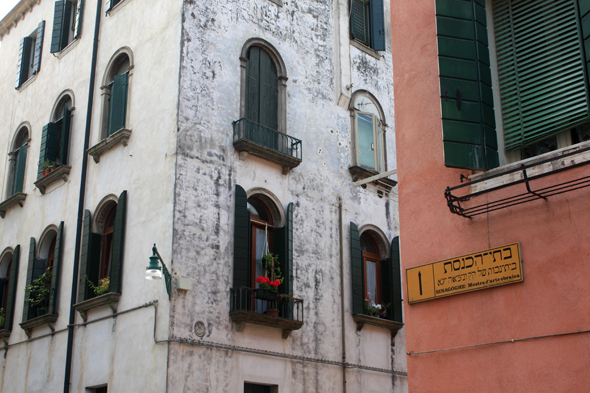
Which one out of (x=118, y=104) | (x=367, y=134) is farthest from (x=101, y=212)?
(x=367, y=134)

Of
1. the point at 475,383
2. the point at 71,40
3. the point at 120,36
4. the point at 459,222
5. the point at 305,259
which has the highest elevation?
the point at 71,40

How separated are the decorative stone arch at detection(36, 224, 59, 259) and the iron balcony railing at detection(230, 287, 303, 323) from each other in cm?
589

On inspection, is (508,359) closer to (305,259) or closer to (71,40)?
(305,259)

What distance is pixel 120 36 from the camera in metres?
16.5

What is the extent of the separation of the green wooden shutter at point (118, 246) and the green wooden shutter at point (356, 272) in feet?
16.8

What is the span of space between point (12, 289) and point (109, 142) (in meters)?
5.36

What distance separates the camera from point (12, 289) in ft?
58.7

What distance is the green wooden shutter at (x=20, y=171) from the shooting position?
1922 cm

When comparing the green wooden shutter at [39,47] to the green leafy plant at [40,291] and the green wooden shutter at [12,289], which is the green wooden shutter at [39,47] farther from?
the green leafy plant at [40,291]

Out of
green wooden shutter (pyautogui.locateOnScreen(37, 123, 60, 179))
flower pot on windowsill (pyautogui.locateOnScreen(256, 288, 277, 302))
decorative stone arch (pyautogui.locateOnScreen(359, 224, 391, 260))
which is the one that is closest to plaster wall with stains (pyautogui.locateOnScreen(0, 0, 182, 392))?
green wooden shutter (pyautogui.locateOnScreen(37, 123, 60, 179))

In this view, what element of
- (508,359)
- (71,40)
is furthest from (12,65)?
(508,359)

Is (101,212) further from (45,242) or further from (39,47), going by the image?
(39,47)

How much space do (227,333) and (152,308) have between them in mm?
1477

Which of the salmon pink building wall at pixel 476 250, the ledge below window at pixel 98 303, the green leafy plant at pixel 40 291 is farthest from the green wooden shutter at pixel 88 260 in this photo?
the salmon pink building wall at pixel 476 250
